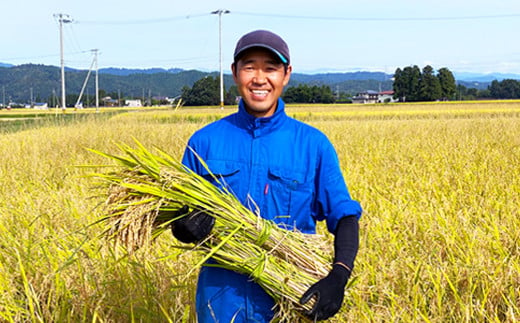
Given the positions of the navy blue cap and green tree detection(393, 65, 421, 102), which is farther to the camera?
green tree detection(393, 65, 421, 102)

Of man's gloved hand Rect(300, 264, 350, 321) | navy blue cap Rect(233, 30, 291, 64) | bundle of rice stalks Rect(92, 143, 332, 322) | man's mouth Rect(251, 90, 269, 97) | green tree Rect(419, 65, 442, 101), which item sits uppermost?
green tree Rect(419, 65, 442, 101)

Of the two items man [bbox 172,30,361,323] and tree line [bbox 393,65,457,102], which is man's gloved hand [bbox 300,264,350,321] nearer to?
man [bbox 172,30,361,323]

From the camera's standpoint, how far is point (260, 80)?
1.82 m

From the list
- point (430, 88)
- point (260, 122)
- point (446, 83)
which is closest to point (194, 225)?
point (260, 122)

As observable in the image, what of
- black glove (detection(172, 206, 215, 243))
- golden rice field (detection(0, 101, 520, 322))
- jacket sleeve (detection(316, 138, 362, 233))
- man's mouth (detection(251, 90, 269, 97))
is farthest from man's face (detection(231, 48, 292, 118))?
golden rice field (detection(0, 101, 520, 322))

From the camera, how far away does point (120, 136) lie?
9.00m

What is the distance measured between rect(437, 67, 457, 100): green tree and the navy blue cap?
92370 mm

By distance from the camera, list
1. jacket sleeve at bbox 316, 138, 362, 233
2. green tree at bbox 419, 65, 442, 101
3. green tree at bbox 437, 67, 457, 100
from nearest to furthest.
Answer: jacket sleeve at bbox 316, 138, 362, 233, green tree at bbox 419, 65, 442, 101, green tree at bbox 437, 67, 457, 100

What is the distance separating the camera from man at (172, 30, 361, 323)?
1763mm

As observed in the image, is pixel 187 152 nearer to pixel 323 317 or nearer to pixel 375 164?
pixel 323 317

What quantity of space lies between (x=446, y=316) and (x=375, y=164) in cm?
440

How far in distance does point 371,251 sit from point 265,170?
5.06 ft

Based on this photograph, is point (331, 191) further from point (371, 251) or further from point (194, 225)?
point (371, 251)

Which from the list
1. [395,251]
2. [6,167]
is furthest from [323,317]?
[6,167]
